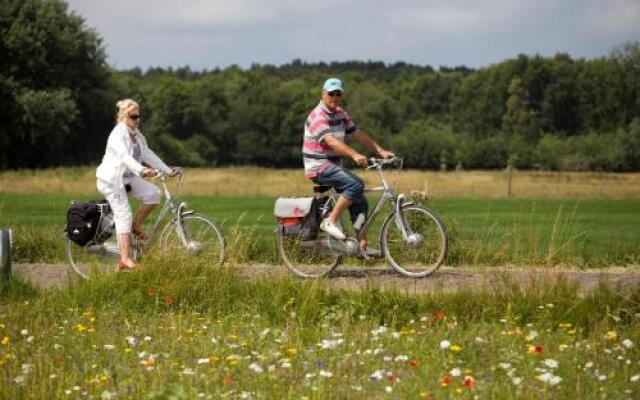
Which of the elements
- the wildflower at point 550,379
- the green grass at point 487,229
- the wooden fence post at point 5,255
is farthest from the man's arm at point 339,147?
the wildflower at point 550,379

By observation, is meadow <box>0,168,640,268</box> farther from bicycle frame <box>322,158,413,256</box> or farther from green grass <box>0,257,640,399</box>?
green grass <box>0,257,640,399</box>

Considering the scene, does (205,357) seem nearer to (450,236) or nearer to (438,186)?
(450,236)

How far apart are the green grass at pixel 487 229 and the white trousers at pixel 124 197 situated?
3.48 feet

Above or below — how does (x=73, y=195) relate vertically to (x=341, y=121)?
below

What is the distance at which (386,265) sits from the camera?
11.9 metres

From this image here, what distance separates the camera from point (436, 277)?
1036cm

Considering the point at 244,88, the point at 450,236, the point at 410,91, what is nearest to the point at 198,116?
the point at 244,88

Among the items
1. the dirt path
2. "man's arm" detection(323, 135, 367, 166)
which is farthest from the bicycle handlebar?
the dirt path

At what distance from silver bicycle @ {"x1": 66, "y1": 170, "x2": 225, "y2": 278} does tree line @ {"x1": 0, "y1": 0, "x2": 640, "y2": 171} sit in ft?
152

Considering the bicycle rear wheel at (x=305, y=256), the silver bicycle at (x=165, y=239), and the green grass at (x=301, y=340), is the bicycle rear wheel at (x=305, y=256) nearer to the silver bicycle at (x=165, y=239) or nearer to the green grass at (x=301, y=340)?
the silver bicycle at (x=165, y=239)

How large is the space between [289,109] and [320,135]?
375 feet

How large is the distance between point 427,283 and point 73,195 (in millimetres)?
34212

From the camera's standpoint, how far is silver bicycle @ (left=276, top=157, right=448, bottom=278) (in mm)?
10422

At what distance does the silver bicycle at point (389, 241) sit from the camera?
10.4 meters
